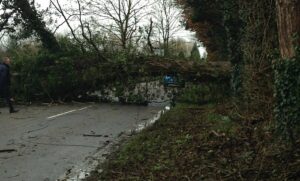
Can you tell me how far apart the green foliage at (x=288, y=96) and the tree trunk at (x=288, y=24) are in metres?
0.31

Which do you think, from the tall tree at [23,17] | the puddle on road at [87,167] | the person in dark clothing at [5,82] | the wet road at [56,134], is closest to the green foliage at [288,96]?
the puddle on road at [87,167]

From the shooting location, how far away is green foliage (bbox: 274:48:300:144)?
6.93m

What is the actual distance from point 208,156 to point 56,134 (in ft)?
16.1

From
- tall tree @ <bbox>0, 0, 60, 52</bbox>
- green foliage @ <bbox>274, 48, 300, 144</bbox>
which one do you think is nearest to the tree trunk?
green foliage @ <bbox>274, 48, 300, 144</bbox>

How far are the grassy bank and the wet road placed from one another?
81 cm

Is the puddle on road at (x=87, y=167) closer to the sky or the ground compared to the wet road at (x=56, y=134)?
A: closer to the ground

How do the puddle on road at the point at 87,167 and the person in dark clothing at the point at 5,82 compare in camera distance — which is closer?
the puddle on road at the point at 87,167

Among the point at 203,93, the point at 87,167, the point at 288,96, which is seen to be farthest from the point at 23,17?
the point at 288,96

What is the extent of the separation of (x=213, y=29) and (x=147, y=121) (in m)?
11.0

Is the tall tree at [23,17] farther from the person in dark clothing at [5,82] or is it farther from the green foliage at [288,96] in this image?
the green foliage at [288,96]

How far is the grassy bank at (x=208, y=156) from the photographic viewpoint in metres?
6.75

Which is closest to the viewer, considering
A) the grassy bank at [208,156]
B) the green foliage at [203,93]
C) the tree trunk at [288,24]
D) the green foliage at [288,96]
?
the grassy bank at [208,156]

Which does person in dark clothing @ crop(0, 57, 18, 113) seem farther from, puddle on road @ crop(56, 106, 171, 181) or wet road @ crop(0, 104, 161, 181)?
puddle on road @ crop(56, 106, 171, 181)

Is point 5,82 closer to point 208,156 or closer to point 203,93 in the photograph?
point 203,93
